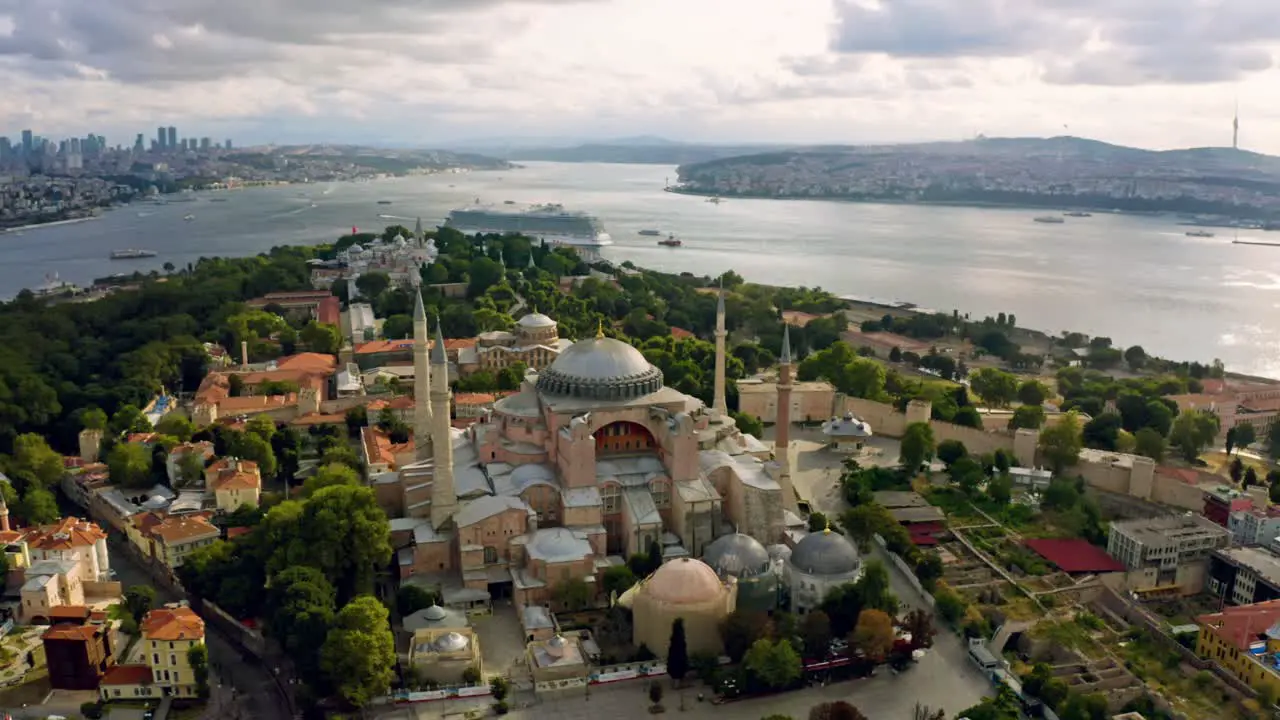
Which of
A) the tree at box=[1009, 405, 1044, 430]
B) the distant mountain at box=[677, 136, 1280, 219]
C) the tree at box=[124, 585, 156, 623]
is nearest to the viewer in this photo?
the tree at box=[124, 585, 156, 623]

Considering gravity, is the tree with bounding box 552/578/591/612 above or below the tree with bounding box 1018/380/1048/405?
below

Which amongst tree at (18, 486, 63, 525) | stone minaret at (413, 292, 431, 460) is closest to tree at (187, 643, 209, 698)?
stone minaret at (413, 292, 431, 460)

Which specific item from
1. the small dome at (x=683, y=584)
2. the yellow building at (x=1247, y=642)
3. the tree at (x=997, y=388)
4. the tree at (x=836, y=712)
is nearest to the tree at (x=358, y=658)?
the small dome at (x=683, y=584)

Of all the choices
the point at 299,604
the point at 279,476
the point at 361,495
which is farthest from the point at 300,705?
the point at 279,476

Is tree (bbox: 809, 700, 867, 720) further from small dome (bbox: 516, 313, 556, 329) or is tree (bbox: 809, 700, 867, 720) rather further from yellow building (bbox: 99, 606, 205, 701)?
small dome (bbox: 516, 313, 556, 329)

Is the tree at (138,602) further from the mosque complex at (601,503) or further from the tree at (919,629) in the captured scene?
the tree at (919,629)

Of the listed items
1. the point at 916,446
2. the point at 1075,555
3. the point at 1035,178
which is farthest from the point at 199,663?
the point at 1035,178

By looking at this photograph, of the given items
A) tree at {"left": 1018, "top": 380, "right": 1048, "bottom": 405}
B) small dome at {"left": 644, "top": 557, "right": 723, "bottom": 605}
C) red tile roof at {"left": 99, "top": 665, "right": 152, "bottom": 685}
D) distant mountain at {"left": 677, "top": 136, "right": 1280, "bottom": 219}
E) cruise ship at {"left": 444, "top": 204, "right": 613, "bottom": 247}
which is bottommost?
red tile roof at {"left": 99, "top": 665, "right": 152, "bottom": 685}
